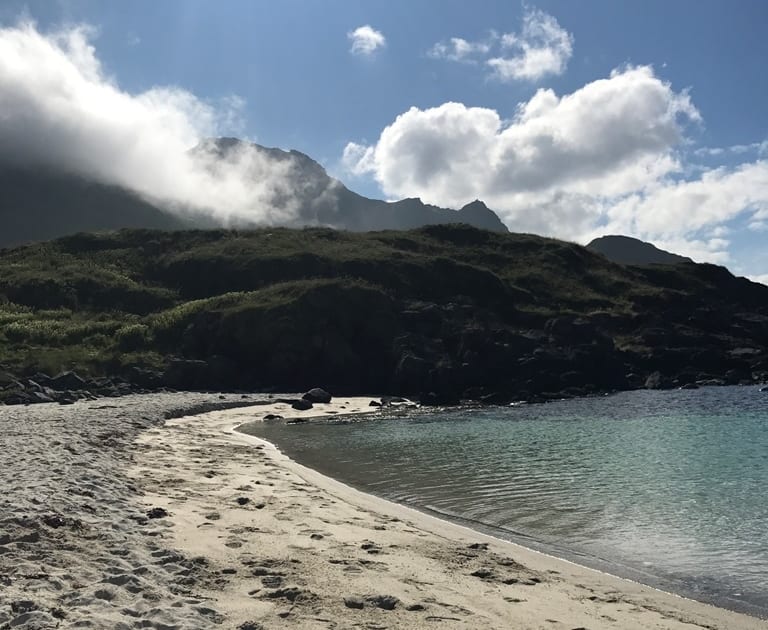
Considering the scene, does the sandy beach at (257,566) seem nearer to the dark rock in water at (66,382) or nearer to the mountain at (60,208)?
the dark rock in water at (66,382)

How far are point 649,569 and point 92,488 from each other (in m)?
11.2

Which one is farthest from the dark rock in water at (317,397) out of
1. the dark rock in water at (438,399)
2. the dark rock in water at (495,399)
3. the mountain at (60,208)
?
the mountain at (60,208)

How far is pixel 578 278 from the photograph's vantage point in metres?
98.2

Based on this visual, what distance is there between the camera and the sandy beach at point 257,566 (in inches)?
290

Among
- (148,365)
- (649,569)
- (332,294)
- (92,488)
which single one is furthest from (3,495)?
(332,294)

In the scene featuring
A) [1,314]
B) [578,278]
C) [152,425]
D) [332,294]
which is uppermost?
[578,278]

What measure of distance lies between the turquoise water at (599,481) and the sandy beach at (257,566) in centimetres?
131

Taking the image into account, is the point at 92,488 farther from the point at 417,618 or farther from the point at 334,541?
the point at 417,618

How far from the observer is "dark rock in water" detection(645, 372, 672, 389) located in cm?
6368

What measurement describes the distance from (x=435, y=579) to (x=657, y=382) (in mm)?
61391

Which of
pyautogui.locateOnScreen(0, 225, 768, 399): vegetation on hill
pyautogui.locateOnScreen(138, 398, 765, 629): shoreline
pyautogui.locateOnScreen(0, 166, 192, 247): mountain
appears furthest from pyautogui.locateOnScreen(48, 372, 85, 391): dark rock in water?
pyautogui.locateOnScreen(0, 166, 192, 247): mountain

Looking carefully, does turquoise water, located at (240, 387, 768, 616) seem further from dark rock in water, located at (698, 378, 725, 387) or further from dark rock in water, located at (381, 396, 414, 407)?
dark rock in water, located at (698, 378, 725, 387)

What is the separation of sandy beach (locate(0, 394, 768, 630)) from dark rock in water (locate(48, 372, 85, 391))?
3277 centimetres

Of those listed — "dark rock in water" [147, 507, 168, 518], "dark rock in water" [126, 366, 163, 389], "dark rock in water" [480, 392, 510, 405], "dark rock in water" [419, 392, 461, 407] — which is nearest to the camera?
"dark rock in water" [147, 507, 168, 518]
